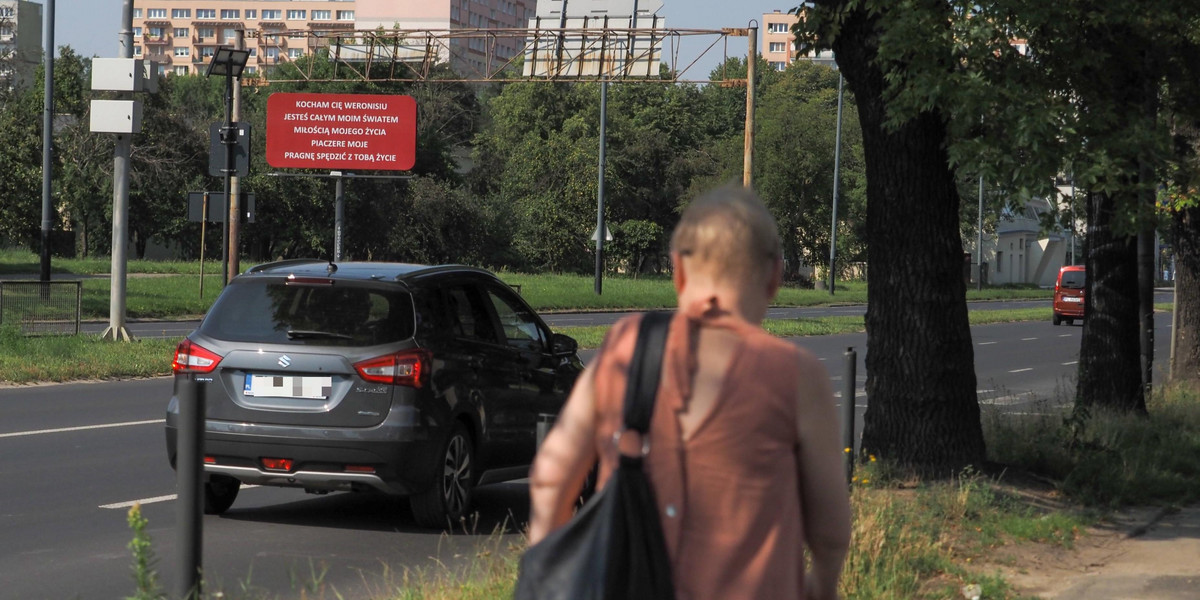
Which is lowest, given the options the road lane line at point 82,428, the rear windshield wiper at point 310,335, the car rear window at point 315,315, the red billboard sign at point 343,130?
the road lane line at point 82,428

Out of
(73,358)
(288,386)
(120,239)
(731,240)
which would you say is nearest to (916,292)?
(288,386)

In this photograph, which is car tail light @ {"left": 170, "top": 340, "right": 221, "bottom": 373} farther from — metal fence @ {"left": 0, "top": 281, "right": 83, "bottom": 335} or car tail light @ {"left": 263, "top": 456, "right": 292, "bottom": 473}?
metal fence @ {"left": 0, "top": 281, "right": 83, "bottom": 335}

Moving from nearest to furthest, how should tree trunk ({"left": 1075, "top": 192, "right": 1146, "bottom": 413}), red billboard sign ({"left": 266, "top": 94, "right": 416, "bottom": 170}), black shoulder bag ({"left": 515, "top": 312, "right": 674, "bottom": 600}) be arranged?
1. black shoulder bag ({"left": 515, "top": 312, "right": 674, "bottom": 600})
2. tree trunk ({"left": 1075, "top": 192, "right": 1146, "bottom": 413})
3. red billboard sign ({"left": 266, "top": 94, "right": 416, "bottom": 170})

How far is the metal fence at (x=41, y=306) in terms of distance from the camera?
21.7 meters

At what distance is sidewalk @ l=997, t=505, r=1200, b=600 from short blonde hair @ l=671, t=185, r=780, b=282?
189 inches

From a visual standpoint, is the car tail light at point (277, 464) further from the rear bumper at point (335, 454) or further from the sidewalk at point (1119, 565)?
the sidewalk at point (1119, 565)

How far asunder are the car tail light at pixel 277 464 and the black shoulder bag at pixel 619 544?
5.82m

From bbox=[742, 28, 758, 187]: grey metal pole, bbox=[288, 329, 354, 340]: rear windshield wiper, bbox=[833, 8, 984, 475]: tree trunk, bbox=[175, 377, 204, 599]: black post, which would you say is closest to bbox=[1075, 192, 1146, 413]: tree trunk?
bbox=[833, 8, 984, 475]: tree trunk

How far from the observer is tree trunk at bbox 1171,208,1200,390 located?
61.4ft

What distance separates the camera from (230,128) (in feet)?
82.3

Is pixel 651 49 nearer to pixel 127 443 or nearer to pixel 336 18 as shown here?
pixel 127 443

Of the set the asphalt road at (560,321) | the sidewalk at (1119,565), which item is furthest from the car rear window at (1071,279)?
the sidewalk at (1119,565)

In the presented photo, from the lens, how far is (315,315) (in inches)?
343

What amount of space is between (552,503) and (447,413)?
5706 millimetres
